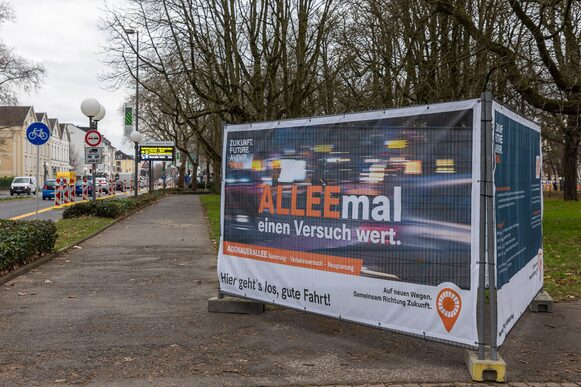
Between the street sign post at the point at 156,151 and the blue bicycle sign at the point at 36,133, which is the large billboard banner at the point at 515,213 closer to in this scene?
the blue bicycle sign at the point at 36,133

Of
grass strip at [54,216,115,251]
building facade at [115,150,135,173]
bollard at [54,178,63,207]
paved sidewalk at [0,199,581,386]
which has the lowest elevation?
paved sidewalk at [0,199,581,386]

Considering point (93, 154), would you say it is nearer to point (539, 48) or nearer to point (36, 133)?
point (36, 133)

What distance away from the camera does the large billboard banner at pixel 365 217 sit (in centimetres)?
477

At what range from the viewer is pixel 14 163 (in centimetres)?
9038

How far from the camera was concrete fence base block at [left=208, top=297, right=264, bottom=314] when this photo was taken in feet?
22.3

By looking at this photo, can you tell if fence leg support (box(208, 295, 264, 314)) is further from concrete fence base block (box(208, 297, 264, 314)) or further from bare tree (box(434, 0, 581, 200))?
bare tree (box(434, 0, 581, 200))

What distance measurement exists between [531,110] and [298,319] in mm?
14003

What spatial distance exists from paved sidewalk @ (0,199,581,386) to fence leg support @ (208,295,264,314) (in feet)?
0.44

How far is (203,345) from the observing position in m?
5.58

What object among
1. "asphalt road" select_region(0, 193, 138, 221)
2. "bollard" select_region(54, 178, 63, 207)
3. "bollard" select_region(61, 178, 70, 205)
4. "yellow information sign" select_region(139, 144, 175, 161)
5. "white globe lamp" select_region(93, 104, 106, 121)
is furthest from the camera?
"yellow information sign" select_region(139, 144, 175, 161)

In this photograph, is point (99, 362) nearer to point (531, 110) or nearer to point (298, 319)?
point (298, 319)

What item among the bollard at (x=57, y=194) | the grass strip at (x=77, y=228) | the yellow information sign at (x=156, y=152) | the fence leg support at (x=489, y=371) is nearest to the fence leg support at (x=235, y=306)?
the fence leg support at (x=489, y=371)

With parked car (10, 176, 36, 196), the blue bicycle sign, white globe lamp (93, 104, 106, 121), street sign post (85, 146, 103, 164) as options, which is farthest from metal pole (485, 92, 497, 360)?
parked car (10, 176, 36, 196)

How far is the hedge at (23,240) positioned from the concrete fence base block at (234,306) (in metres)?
3.81
